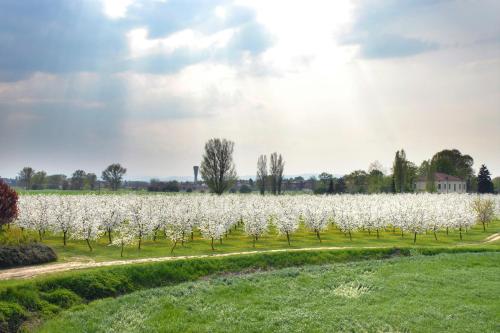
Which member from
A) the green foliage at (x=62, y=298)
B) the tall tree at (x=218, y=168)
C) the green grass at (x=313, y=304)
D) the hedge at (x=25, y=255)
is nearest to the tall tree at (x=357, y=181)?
the tall tree at (x=218, y=168)

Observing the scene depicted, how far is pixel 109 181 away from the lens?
16312 centimetres

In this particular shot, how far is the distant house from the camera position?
142 m

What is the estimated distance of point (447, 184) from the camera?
14400cm

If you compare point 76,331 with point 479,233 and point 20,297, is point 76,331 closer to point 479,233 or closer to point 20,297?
point 20,297

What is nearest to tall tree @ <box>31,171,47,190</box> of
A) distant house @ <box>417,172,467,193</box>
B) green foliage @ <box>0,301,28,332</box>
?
distant house @ <box>417,172,467,193</box>

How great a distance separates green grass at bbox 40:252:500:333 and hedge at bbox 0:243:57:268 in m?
9.79

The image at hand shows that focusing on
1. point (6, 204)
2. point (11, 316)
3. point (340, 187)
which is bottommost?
point (11, 316)

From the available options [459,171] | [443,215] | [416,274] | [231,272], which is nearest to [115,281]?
[231,272]

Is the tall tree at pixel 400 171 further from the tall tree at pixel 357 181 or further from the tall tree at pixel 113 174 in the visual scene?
the tall tree at pixel 113 174

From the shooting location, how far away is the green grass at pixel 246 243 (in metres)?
40.8

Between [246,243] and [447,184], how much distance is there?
114347 mm

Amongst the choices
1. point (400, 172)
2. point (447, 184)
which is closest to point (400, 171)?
point (400, 172)

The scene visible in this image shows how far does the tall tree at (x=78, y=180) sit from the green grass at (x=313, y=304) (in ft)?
537

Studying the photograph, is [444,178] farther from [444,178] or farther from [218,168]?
[218,168]
